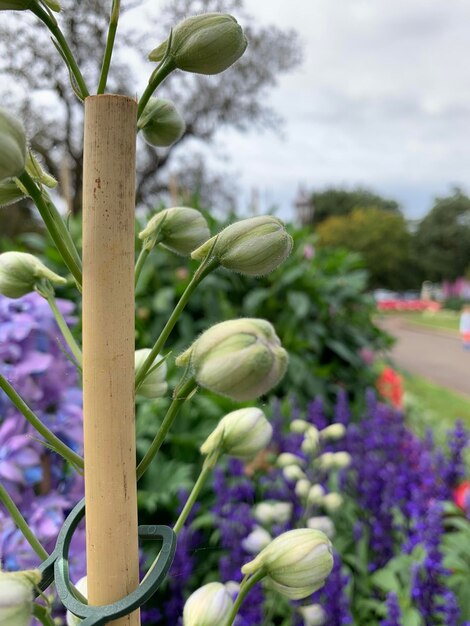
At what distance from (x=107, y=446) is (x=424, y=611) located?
112 cm

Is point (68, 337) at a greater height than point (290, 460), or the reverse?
point (68, 337)

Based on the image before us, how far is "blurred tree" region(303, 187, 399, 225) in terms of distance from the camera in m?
39.6

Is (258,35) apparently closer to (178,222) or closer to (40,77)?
(40,77)

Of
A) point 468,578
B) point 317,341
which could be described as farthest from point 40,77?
point 468,578

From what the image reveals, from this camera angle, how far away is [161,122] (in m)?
0.57

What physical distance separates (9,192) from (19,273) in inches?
4.5

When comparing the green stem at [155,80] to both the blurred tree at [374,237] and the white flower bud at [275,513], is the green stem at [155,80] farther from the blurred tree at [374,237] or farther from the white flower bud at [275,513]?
the blurred tree at [374,237]

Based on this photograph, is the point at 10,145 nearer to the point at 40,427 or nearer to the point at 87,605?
the point at 40,427

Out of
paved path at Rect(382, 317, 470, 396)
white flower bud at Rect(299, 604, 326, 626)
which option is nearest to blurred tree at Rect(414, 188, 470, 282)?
paved path at Rect(382, 317, 470, 396)

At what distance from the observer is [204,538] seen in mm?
1996

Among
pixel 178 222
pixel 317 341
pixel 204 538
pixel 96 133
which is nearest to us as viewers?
pixel 96 133

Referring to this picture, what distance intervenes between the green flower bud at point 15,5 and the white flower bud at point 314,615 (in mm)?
1328

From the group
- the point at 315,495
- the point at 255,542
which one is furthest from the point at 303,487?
the point at 255,542

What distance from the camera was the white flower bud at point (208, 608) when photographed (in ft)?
1.81
